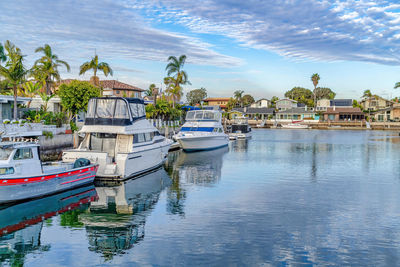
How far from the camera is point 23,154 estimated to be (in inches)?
711

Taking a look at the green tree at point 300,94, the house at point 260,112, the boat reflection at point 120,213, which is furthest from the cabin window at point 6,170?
the green tree at point 300,94

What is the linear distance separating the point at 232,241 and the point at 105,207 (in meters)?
7.97

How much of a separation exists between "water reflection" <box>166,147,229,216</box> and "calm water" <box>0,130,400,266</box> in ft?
0.46

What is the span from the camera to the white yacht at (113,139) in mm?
23156

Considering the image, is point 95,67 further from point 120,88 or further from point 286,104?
point 286,104

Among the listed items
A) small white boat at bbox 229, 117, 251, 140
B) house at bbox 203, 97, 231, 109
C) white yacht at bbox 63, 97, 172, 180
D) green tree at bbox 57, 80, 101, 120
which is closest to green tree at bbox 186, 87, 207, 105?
house at bbox 203, 97, 231, 109

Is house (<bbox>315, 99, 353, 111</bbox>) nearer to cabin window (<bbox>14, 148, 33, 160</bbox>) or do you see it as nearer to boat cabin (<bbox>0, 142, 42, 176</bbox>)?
boat cabin (<bbox>0, 142, 42, 176</bbox>)

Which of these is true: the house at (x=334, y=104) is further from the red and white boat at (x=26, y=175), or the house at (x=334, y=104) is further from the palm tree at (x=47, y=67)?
the red and white boat at (x=26, y=175)

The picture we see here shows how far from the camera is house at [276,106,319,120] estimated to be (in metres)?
115

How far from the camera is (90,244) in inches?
535

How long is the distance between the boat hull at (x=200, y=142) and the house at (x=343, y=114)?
247ft

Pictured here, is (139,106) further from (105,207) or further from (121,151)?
(105,207)

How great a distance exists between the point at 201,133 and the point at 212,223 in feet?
93.8

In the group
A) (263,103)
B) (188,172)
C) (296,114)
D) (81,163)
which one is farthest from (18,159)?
(263,103)
